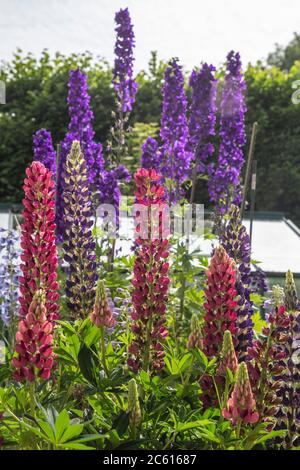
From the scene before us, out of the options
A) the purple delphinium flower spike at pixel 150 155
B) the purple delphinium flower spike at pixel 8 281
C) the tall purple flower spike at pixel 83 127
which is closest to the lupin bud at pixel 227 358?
the purple delphinium flower spike at pixel 8 281

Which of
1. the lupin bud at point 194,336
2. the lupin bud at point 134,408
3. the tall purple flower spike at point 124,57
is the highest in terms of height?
the tall purple flower spike at point 124,57

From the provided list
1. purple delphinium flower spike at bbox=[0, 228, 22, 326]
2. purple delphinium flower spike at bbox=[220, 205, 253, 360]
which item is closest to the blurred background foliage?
purple delphinium flower spike at bbox=[0, 228, 22, 326]

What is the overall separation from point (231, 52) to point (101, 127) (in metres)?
7.61

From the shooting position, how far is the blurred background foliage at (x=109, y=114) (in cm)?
1300

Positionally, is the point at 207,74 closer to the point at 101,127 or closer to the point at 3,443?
the point at 3,443

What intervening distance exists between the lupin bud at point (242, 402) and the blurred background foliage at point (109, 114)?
11632 millimetres

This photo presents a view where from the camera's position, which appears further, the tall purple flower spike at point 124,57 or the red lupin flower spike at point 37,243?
the tall purple flower spike at point 124,57

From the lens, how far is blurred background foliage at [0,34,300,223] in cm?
1300

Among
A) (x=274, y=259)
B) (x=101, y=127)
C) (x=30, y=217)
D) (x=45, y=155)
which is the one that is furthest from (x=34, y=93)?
(x=30, y=217)

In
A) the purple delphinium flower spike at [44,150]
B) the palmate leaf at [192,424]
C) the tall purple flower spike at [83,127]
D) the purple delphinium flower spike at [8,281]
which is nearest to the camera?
the palmate leaf at [192,424]

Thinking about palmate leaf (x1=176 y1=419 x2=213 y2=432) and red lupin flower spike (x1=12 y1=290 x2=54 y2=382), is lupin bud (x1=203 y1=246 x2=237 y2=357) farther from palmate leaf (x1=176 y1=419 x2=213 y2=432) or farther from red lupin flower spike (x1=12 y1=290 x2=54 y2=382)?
red lupin flower spike (x1=12 y1=290 x2=54 y2=382)

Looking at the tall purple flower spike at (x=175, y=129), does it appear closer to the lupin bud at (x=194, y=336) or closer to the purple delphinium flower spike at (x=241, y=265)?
the purple delphinium flower spike at (x=241, y=265)

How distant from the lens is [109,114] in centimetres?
1338

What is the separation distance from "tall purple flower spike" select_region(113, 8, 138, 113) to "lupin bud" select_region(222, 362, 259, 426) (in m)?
3.90
